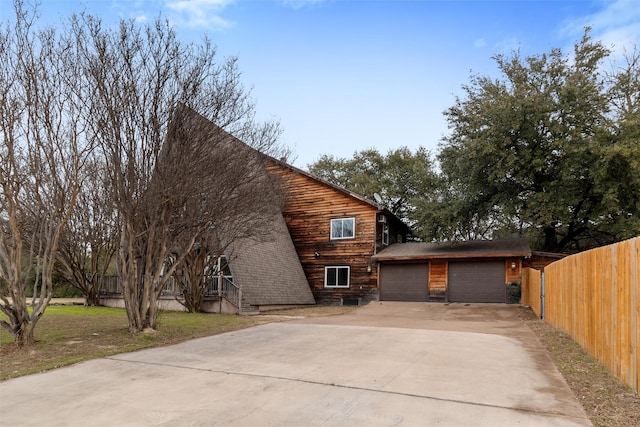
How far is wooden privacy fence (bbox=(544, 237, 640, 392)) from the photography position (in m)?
4.94

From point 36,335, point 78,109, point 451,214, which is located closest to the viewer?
point 78,109

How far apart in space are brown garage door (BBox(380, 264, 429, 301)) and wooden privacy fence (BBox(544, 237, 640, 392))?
1225 cm

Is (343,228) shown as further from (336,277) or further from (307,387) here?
(307,387)

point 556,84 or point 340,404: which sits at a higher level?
point 556,84

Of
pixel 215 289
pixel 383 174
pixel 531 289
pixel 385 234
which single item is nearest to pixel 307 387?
pixel 215 289

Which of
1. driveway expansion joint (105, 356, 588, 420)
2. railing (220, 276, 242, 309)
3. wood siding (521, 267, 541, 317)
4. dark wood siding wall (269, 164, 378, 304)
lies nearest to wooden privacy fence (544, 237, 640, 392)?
driveway expansion joint (105, 356, 588, 420)

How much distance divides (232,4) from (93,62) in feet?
19.2

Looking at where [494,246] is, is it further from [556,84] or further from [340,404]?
[340,404]

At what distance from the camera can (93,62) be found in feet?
28.3

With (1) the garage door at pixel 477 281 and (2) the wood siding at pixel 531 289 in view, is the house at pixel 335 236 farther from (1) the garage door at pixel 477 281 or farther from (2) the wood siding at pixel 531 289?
(2) the wood siding at pixel 531 289

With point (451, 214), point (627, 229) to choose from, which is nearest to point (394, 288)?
point (451, 214)

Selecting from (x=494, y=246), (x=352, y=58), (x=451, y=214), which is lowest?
(x=494, y=246)

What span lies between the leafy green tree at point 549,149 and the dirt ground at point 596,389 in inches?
528

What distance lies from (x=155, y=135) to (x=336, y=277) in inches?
600
